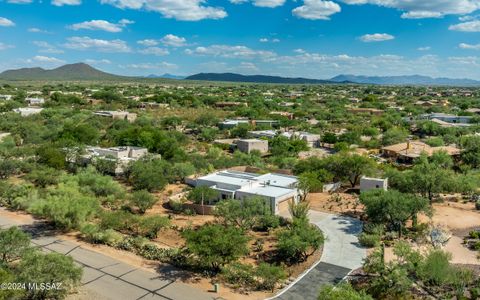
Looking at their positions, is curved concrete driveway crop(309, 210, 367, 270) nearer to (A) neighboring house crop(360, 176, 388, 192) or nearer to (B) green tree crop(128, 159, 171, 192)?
(A) neighboring house crop(360, 176, 388, 192)

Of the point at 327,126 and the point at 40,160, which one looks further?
the point at 327,126

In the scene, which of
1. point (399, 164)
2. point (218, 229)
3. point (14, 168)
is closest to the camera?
point (218, 229)

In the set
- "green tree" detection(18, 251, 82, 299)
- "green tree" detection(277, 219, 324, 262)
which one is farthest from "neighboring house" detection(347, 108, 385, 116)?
"green tree" detection(18, 251, 82, 299)

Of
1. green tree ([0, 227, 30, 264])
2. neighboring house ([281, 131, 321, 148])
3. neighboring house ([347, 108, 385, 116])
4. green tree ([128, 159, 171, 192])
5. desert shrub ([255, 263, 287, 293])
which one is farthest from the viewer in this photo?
neighboring house ([347, 108, 385, 116])

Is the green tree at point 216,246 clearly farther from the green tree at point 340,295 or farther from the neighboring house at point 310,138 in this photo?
the neighboring house at point 310,138

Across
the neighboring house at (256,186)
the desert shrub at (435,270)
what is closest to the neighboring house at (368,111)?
the neighboring house at (256,186)

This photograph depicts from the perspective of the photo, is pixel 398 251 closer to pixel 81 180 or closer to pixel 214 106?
pixel 81 180

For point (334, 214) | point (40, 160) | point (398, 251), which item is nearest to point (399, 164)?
point (334, 214)
